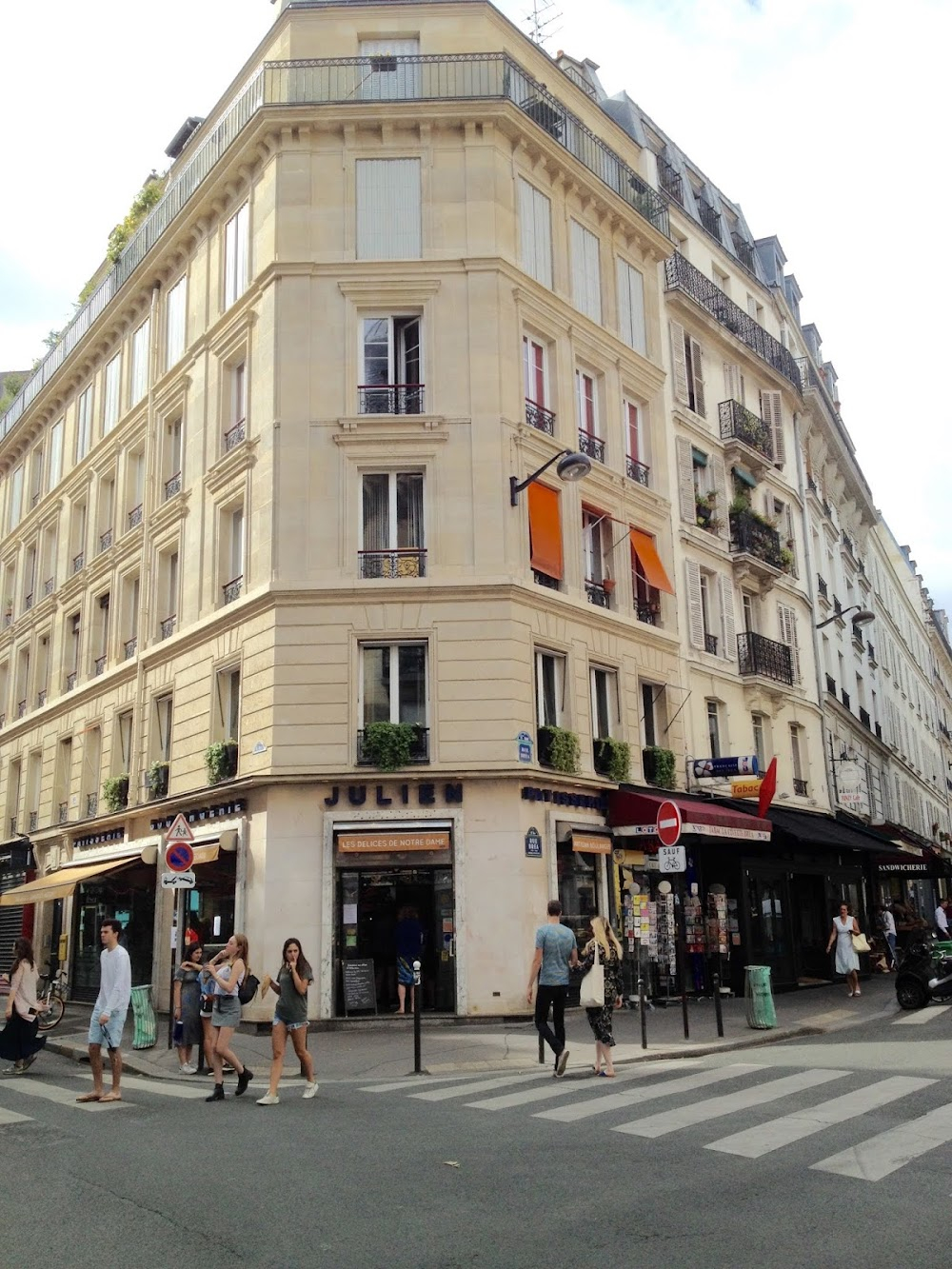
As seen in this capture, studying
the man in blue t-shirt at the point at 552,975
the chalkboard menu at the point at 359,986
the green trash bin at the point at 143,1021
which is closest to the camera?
the man in blue t-shirt at the point at 552,975

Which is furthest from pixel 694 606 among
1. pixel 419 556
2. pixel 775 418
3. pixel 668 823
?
pixel 668 823

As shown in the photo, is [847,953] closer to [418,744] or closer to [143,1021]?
[418,744]

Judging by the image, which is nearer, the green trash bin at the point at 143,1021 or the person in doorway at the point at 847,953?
the green trash bin at the point at 143,1021

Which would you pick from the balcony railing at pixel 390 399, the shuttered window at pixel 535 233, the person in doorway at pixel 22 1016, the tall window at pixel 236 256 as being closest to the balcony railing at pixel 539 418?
the balcony railing at pixel 390 399

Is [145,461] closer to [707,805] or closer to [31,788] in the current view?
[31,788]

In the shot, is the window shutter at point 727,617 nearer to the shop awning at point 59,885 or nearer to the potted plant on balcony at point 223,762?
the potted plant on balcony at point 223,762

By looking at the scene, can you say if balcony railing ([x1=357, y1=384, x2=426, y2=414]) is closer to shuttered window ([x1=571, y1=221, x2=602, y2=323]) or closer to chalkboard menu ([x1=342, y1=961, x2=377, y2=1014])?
shuttered window ([x1=571, y1=221, x2=602, y2=323])

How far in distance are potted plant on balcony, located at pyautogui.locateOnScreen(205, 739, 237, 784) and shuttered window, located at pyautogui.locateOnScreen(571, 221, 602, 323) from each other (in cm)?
1040

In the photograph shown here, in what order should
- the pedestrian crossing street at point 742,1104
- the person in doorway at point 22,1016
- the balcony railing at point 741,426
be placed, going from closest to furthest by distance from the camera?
1. the pedestrian crossing street at point 742,1104
2. the person in doorway at point 22,1016
3. the balcony railing at point 741,426

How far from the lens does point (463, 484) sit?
18.2m

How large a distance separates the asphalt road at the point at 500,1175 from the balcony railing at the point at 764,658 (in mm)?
14057

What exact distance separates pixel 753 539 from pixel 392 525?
10.2 meters

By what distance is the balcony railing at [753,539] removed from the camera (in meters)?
24.7

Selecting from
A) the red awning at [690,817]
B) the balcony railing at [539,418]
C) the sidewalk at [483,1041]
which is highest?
the balcony railing at [539,418]
